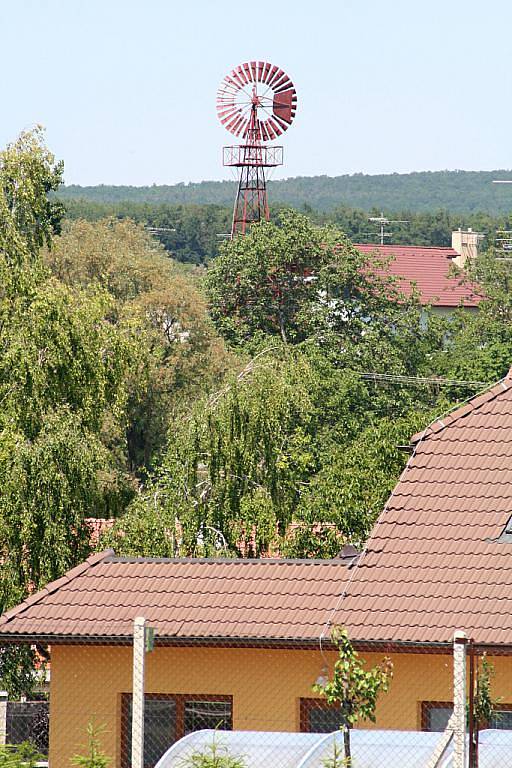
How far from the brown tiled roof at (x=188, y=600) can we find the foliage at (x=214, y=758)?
6.44 ft

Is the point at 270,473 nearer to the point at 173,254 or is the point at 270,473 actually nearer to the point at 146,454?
the point at 146,454

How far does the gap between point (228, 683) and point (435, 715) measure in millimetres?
1869

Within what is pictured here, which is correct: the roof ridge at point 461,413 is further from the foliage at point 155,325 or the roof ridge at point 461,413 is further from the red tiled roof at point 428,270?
the red tiled roof at point 428,270

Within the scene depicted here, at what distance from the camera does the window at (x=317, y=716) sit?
1197 cm

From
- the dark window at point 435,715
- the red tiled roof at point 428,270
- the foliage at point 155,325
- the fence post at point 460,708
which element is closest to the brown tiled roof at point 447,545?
the dark window at point 435,715

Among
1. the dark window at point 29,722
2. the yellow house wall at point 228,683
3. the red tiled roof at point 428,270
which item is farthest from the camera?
the red tiled roof at point 428,270

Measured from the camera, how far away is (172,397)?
38.8 m

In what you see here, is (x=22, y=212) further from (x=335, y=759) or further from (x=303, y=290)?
(x=303, y=290)

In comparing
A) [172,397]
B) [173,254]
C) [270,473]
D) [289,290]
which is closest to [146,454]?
[172,397]

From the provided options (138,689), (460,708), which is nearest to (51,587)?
(138,689)

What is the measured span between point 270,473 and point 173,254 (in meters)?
108

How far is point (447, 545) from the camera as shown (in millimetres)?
12641

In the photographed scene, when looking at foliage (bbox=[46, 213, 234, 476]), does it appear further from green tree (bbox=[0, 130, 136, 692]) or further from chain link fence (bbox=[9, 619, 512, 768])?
chain link fence (bbox=[9, 619, 512, 768])

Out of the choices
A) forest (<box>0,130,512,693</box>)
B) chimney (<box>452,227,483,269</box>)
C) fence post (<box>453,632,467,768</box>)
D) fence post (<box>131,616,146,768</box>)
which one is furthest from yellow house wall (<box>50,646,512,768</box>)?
chimney (<box>452,227,483,269</box>)
